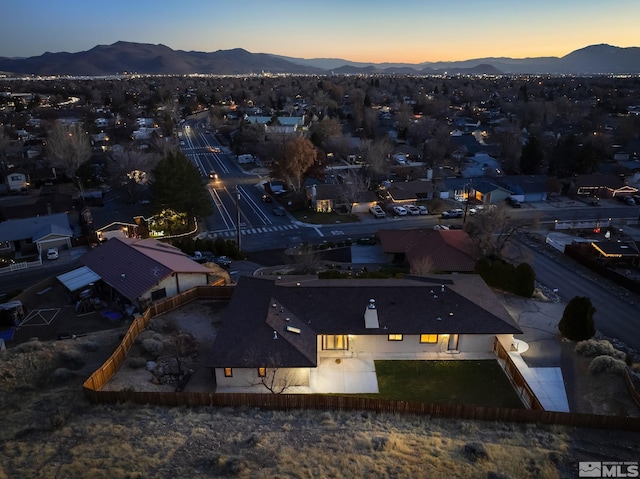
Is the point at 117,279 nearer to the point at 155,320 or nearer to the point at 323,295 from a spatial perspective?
the point at 155,320

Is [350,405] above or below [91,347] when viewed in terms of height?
above

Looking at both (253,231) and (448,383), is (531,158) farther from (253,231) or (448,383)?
(448,383)

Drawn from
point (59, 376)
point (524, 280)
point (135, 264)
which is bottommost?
point (524, 280)

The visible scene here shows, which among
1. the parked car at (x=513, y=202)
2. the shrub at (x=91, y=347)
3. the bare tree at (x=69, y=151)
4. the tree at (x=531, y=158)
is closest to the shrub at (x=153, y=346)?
the shrub at (x=91, y=347)

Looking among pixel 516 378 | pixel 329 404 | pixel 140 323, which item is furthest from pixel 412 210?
pixel 329 404

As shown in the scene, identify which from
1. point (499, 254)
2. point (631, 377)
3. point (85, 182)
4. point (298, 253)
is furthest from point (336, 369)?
point (85, 182)
